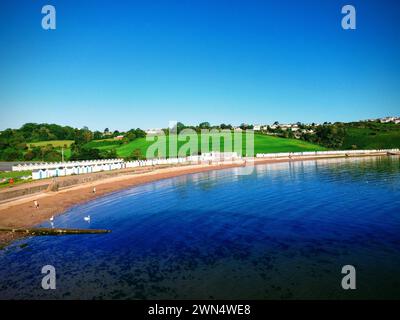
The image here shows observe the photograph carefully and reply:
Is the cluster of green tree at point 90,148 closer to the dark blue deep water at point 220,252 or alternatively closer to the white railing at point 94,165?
the white railing at point 94,165

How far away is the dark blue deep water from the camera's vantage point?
648 inches

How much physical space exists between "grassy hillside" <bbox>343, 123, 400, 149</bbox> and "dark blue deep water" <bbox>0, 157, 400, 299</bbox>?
11806cm

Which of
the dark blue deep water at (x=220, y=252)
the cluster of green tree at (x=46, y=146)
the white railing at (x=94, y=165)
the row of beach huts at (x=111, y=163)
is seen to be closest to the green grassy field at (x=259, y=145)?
the cluster of green tree at (x=46, y=146)

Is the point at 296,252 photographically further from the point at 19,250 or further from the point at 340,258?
the point at 19,250

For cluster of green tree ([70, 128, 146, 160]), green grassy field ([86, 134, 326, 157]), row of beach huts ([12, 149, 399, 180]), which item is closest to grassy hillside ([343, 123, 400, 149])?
row of beach huts ([12, 149, 399, 180])

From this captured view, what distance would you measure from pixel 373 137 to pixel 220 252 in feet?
496

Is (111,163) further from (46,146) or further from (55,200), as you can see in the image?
(55,200)

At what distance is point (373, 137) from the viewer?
149375 mm

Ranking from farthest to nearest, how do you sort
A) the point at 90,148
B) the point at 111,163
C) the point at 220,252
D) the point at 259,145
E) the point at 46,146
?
the point at 259,145
the point at 46,146
the point at 90,148
the point at 111,163
the point at 220,252

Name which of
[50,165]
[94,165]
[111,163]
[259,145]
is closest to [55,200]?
[50,165]

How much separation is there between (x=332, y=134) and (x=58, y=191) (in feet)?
462

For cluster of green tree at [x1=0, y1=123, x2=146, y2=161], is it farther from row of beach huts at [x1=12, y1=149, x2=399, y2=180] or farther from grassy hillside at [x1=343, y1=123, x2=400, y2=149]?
grassy hillside at [x1=343, y1=123, x2=400, y2=149]
